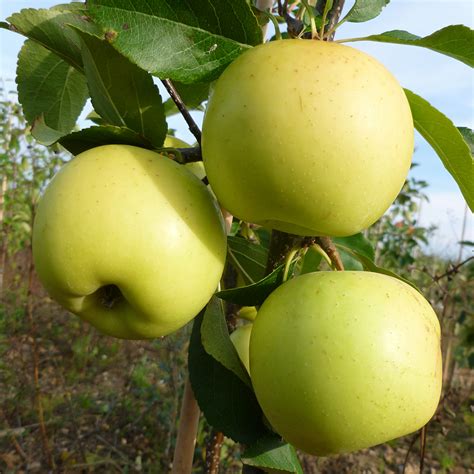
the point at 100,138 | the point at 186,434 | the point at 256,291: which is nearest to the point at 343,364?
the point at 256,291

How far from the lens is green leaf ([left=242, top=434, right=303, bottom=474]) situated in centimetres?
66

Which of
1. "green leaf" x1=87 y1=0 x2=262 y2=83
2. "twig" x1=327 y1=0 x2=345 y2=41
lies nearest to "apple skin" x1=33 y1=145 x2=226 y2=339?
"green leaf" x1=87 y1=0 x2=262 y2=83

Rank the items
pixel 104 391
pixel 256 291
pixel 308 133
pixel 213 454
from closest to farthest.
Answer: pixel 308 133
pixel 256 291
pixel 213 454
pixel 104 391

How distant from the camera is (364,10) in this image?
69 cm

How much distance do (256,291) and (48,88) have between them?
0.49 meters

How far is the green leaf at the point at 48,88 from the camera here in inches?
31.7

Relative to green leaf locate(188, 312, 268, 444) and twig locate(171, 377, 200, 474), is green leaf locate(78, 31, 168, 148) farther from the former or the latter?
twig locate(171, 377, 200, 474)

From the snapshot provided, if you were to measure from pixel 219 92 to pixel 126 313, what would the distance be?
277mm

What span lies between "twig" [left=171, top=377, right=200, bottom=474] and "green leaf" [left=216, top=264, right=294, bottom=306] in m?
0.37

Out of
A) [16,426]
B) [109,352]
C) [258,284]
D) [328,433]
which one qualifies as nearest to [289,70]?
[258,284]

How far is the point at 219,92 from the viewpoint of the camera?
55 centimetres

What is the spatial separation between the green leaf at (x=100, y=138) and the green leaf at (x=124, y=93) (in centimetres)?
2

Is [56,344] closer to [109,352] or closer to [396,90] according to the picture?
[109,352]

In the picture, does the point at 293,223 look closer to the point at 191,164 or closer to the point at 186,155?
the point at 186,155
